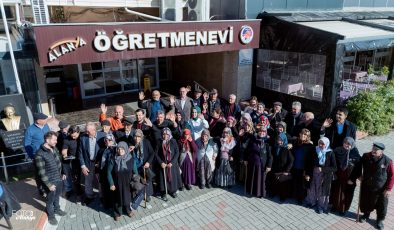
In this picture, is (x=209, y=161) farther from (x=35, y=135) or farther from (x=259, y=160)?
(x=35, y=135)

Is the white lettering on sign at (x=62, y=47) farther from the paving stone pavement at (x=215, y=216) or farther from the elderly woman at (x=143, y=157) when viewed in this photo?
the paving stone pavement at (x=215, y=216)

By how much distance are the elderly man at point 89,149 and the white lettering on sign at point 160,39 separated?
304cm

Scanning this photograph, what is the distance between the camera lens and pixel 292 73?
12344 millimetres

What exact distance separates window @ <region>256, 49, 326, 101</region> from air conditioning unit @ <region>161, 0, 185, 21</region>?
147 inches

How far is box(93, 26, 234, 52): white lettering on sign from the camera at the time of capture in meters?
8.19

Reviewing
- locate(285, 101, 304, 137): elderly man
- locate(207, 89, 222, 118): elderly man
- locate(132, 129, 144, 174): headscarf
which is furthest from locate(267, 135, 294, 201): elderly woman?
locate(132, 129, 144, 174): headscarf

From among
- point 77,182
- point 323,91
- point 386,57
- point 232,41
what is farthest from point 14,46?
point 386,57

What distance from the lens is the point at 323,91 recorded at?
10.8 m

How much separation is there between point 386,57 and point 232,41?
10969mm

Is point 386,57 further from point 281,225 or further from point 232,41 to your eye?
point 281,225

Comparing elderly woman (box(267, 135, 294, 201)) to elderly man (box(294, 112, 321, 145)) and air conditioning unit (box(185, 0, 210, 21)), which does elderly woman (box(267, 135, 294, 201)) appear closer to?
elderly man (box(294, 112, 321, 145))

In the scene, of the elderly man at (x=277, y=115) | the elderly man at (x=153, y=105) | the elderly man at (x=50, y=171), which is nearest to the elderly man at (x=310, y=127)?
the elderly man at (x=277, y=115)

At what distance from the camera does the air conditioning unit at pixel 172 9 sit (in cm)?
1235

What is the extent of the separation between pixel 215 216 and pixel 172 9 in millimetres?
9063
